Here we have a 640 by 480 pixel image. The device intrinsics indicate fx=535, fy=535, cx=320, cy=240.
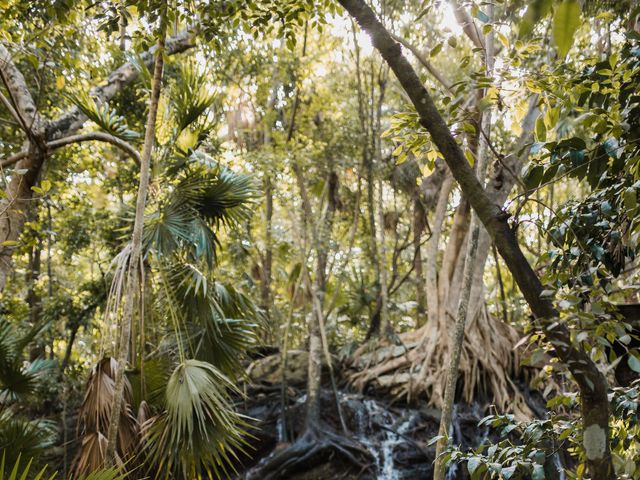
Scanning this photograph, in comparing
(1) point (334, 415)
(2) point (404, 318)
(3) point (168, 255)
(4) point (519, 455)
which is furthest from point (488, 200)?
(2) point (404, 318)

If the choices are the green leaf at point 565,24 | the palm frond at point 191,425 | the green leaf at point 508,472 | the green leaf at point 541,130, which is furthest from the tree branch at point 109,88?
the green leaf at point 565,24

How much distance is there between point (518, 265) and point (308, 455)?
6.24m

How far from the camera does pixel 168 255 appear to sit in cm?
536

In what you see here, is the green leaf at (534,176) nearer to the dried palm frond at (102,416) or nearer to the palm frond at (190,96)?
the dried palm frond at (102,416)

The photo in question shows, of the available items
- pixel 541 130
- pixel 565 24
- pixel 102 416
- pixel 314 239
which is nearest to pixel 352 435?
pixel 314 239

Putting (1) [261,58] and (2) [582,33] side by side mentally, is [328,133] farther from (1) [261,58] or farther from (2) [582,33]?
(2) [582,33]

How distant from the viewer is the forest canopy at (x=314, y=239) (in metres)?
2.19

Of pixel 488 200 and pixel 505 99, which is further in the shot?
pixel 505 99

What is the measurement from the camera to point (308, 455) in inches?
291

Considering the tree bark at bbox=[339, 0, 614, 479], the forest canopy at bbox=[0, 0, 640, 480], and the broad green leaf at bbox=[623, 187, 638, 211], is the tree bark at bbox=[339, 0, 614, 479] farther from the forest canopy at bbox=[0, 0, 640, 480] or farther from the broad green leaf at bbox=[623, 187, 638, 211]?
the broad green leaf at bbox=[623, 187, 638, 211]

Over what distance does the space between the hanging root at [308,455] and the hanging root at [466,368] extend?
138 centimetres

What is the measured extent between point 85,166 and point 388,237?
8585mm

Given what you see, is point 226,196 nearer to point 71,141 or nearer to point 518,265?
point 71,141

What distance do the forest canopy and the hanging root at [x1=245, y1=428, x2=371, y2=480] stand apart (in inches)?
1.4
